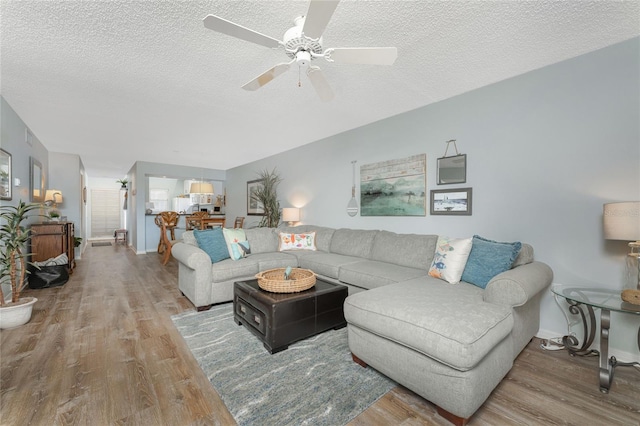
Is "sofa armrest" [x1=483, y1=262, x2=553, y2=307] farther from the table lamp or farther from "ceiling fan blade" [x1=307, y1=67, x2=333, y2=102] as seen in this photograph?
"ceiling fan blade" [x1=307, y1=67, x2=333, y2=102]

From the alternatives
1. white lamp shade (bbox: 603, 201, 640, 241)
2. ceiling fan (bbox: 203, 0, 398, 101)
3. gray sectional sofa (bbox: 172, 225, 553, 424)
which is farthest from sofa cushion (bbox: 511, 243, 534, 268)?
ceiling fan (bbox: 203, 0, 398, 101)

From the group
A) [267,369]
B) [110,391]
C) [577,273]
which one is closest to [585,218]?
[577,273]

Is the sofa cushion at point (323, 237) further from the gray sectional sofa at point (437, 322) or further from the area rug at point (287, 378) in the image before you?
the area rug at point (287, 378)

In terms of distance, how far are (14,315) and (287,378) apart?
2.68 meters

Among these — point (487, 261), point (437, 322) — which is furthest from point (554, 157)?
point (437, 322)

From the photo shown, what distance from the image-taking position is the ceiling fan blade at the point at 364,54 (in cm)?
169

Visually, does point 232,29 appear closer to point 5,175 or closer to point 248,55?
point 248,55

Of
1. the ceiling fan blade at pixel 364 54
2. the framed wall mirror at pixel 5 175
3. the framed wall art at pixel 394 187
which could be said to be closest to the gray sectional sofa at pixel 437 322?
the framed wall art at pixel 394 187

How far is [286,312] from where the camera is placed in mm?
2170

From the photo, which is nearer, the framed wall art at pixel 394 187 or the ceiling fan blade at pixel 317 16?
the ceiling fan blade at pixel 317 16

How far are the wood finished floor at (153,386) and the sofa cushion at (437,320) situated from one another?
1.31ft

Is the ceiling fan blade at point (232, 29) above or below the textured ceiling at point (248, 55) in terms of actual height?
below

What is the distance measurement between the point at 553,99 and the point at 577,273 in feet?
5.05

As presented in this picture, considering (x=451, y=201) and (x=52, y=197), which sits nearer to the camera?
(x=451, y=201)
